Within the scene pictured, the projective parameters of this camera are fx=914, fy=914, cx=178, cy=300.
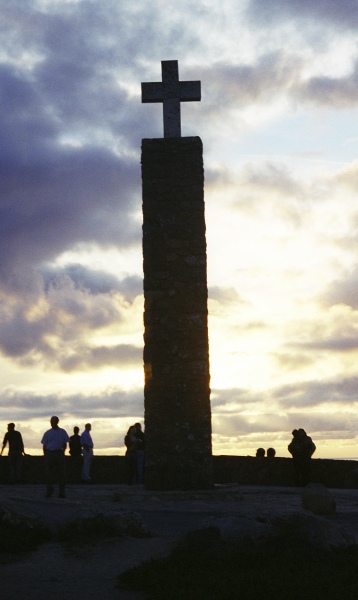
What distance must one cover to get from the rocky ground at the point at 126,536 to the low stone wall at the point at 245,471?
756 centimetres

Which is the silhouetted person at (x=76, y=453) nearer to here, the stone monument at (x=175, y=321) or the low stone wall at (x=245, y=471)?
the low stone wall at (x=245, y=471)

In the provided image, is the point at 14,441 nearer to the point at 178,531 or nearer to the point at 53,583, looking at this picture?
the point at 178,531

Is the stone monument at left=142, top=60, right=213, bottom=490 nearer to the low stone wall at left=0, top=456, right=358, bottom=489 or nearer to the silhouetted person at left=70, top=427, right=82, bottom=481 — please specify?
the low stone wall at left=0, top=456, right=358, bottom=489

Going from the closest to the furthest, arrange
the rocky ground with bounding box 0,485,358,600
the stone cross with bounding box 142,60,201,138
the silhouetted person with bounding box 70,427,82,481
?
the rocky ground with bounding box 0,485,358,600
the stone cross with bounding box 142,60,201,138
the silhouetted person with bounding box 70,427,82,481

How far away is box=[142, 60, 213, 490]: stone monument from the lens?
17281mm

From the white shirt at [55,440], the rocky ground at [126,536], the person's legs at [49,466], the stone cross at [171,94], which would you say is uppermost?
the stone cross at [171,94]

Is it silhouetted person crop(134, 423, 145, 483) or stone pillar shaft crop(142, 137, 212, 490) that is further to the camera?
silhouetted person crop(134, 423, 145, 483)

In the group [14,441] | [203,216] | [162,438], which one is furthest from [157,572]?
[14,441]

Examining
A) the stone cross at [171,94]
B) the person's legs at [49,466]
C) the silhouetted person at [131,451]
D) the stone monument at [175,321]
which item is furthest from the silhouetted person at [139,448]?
the stone cross at [171,94]

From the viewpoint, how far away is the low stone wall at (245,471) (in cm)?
2395

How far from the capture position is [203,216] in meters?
17.8

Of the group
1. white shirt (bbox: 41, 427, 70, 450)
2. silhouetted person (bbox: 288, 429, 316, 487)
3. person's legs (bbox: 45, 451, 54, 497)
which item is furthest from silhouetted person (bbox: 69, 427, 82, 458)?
white shirt (bbox: 41, 427, 70, 450)

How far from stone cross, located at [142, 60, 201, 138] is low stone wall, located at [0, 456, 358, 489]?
971 cm

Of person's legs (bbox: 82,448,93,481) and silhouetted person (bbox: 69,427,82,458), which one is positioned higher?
silhouetted person (bbox: 69,427,82,458)
